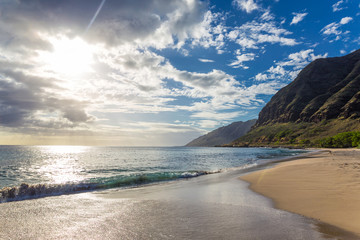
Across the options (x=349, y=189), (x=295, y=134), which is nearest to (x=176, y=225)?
(x=349, y=189)

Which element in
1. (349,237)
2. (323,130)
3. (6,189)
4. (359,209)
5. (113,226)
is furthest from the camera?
(323,130)

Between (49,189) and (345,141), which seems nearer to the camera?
(49,189)

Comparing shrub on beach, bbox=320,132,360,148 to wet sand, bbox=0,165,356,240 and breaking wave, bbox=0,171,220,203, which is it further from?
breaking wave, bbox=0,171,220,203

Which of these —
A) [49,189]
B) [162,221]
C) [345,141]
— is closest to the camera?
[162,221]

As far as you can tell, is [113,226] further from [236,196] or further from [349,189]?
[349,189]

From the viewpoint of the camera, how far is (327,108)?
199m

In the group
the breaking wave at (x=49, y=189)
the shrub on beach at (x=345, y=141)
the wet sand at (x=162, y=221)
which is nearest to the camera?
the wet sand at (x=162, y=221)

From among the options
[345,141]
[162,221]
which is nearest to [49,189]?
[162,221]

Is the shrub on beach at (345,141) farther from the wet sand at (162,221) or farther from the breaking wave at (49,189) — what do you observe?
the breaking wave at (49,189)

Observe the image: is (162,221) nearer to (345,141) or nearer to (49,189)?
(49,189)

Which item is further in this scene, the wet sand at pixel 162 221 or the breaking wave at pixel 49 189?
the breaking wave at pixel 49 189

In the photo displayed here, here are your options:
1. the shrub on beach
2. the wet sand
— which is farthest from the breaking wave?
the shrub on beach

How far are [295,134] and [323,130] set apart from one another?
2802 centimetres

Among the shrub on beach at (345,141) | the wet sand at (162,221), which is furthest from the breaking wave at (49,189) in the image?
the shrub on beach at (345,141)
